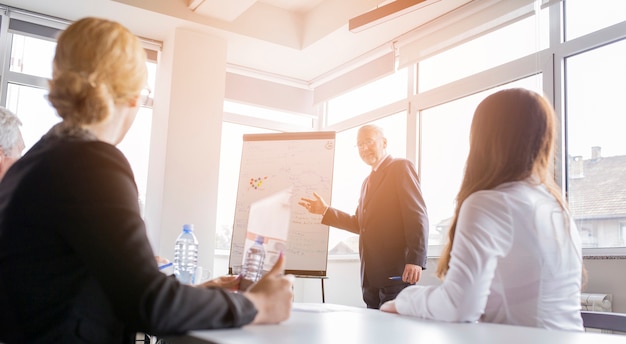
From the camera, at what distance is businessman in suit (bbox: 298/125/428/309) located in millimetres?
3408

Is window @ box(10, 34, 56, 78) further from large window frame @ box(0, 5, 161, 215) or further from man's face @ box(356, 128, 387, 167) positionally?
man's face @ box(356, 128, 387, 167)

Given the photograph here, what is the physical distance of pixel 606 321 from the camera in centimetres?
156

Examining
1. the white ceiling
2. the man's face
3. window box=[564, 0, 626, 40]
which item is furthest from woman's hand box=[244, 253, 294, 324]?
the white ceiling

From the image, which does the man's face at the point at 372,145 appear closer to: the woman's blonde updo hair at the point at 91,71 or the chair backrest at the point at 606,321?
the chair backrest at the point at 606,321

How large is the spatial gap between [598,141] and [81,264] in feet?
10.2

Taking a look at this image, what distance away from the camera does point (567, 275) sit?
129 cm

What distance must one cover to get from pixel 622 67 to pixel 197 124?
3040 mm

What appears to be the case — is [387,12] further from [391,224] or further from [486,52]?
[391,224]

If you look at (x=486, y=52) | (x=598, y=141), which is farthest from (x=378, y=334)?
(x=486, y=52)

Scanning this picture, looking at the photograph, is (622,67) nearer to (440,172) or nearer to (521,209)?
(440,172)

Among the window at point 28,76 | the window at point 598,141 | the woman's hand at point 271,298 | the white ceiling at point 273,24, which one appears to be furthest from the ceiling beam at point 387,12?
the woman's hand at point 271,298

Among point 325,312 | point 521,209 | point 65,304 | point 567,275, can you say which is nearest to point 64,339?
point 65,304

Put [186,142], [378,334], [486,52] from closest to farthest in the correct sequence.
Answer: [378,334] → [486,52] → [186,142]

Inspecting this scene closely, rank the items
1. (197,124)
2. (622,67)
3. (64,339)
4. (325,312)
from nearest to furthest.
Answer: (64,339) < (325,312) < (622,67) < (197,124)
